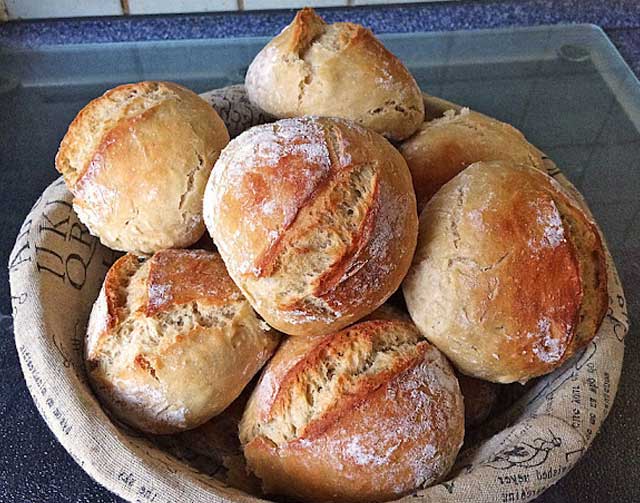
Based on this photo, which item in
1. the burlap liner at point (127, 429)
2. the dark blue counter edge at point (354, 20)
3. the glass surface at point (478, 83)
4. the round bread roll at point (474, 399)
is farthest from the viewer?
the dark blue counter edge at point (354, 20)

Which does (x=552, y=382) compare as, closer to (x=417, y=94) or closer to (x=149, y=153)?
(x=417, y=94)

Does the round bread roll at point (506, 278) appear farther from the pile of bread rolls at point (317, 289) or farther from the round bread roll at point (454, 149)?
the round bread roll at point (454, 149)

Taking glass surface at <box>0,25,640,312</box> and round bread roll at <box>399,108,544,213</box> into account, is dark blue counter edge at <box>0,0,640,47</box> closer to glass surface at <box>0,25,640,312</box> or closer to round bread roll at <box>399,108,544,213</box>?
glass surface at <box>0,25,640,312</box>

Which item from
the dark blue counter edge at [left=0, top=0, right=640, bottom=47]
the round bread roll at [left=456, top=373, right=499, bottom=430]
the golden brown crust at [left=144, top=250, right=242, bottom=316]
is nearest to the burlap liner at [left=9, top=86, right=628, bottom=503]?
the round bread roll at [left=456, top=373, right=499, bottom=430]

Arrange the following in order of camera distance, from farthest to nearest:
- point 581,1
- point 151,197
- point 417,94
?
point 581,1 → point 417,94 → point 151,197

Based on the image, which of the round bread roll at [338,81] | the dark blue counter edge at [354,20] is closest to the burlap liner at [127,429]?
the round bread roll at [338,81]

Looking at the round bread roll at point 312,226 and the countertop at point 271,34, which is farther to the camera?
the countertop at point 271,34

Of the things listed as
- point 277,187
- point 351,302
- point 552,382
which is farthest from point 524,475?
point 277,187
